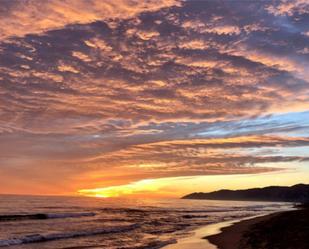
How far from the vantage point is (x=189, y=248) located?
79.6 ft

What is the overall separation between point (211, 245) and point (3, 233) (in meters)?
18.4

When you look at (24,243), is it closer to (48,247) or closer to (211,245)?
(48,247)

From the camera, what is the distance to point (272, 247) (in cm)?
2112

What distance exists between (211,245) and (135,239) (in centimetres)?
690

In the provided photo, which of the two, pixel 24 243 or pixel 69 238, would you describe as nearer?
pixel 24 243

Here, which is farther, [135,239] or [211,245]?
[135,239]

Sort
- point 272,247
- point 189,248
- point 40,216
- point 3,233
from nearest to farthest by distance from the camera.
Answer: point 272,247 < point 189,248 < point 3,233 < point 40,216

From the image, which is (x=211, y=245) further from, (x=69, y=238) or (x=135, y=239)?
(x=69, y=238)

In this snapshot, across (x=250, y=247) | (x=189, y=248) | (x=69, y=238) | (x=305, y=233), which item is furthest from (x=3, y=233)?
(x=305, y=233)

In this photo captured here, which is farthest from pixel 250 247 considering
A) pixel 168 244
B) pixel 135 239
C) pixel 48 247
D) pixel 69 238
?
pixel 69 238

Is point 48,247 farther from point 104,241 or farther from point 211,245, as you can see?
point 211,245

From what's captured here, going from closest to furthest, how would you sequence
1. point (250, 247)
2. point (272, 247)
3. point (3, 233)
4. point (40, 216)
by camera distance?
point (272, 247), point (250, 247), point (3, 233), point (40, 216)

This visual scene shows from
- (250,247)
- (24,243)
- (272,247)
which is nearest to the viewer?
(272,247)

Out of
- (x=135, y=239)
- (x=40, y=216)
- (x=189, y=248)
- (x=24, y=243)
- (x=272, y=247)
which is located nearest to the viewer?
(x=272, y=247)
